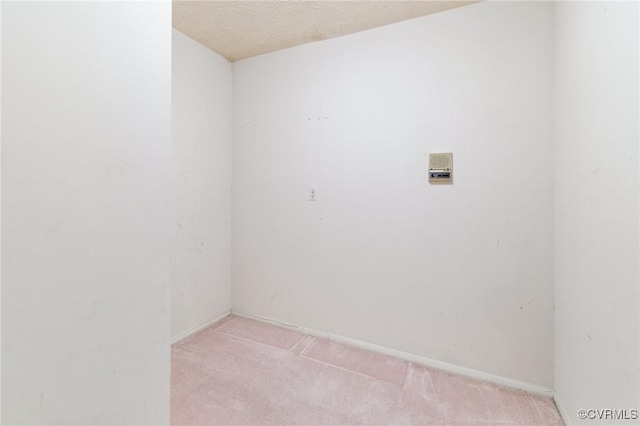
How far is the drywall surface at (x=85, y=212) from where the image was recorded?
2.13 ft

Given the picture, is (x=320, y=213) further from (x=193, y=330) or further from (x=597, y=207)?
(x=597, y=207)

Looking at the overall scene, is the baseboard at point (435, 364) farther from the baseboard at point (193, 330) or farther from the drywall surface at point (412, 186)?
the baseboard at point (193, 330)

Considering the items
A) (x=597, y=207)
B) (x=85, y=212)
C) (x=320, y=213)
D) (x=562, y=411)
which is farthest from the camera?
(x=320, y=213)

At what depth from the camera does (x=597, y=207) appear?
44.0 inches

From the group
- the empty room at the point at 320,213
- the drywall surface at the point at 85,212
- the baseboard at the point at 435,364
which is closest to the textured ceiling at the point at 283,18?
the empty room at the point at 320,213

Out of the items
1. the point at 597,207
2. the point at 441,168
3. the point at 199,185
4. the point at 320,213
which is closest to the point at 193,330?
the point at 199,185

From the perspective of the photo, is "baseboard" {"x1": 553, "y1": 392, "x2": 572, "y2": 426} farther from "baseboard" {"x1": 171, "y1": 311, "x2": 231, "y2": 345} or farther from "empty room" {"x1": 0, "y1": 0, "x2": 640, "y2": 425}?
"baseboard" {"x1": 171, "y1": 311, "x2": 231, "y2": 345}

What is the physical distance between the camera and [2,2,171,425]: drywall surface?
65cm

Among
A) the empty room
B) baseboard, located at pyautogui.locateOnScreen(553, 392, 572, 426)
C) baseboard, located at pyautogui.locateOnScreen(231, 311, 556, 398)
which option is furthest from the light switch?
baseboard, located at pyautogui.locateOnScreen(553, 392, 572, 426)

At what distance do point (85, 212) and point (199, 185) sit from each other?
5.33ft

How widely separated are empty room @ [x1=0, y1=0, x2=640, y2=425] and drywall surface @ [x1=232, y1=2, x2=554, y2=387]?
0.01 m

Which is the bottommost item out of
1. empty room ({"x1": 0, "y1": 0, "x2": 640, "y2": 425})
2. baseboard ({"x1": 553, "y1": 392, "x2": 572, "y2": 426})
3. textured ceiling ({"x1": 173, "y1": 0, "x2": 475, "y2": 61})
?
baseboard ({"x1": 553, "y1": 392, "x2": 572, "y2": 426})

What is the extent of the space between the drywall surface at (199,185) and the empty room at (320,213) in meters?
0.02

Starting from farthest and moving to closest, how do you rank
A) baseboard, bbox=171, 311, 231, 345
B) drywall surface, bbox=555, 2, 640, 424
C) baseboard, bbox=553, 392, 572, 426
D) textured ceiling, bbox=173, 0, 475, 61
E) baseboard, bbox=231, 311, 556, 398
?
baseboard, bbox=171, 311, 231, 345 → textured ceiling, bbox=173, 0, 475, 61 → baseboard, bbox=231, 311, 556, 398 → baseboard, bbox=553, 392, 572, 426 → drywall surface, bbox=555, 2, 640, 424
